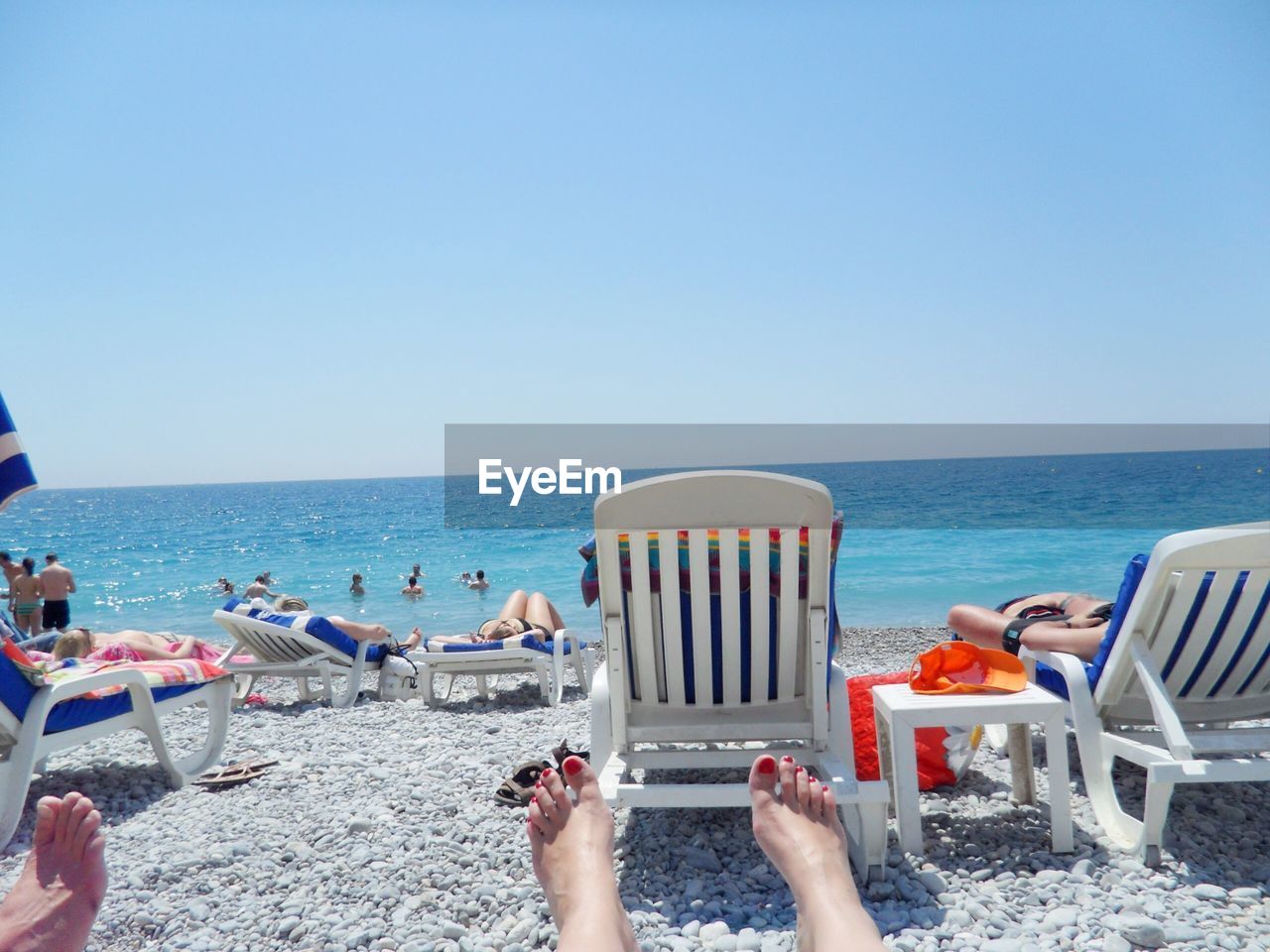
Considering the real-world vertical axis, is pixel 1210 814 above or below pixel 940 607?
above

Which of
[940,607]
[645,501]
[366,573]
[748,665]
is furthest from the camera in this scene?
[366,573]

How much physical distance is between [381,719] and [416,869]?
2789mm

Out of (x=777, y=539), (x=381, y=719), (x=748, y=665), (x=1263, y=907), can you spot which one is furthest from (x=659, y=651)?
(x=381, y=719)

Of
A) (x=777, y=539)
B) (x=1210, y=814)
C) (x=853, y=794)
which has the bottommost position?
(x=1210, y=814)

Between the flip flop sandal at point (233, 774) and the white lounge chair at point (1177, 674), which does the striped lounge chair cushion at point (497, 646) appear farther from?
the white lounge chair at point (1177, 674)

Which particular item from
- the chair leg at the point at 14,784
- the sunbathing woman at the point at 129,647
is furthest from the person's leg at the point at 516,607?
the chair leg at the point at 14,784

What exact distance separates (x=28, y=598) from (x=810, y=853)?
39.0 feet

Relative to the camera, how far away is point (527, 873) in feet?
8.11

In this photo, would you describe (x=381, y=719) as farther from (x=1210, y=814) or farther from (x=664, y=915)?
(x=1210, y=814)

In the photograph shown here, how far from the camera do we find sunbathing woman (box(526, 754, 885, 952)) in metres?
1.61

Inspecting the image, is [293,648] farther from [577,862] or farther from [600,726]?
[577,862]

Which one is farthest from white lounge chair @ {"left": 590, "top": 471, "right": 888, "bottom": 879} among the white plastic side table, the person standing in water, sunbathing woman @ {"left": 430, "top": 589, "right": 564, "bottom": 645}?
the person standing in water

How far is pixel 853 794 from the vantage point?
235 cm

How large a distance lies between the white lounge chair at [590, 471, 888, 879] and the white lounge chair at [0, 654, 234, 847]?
1.96m
